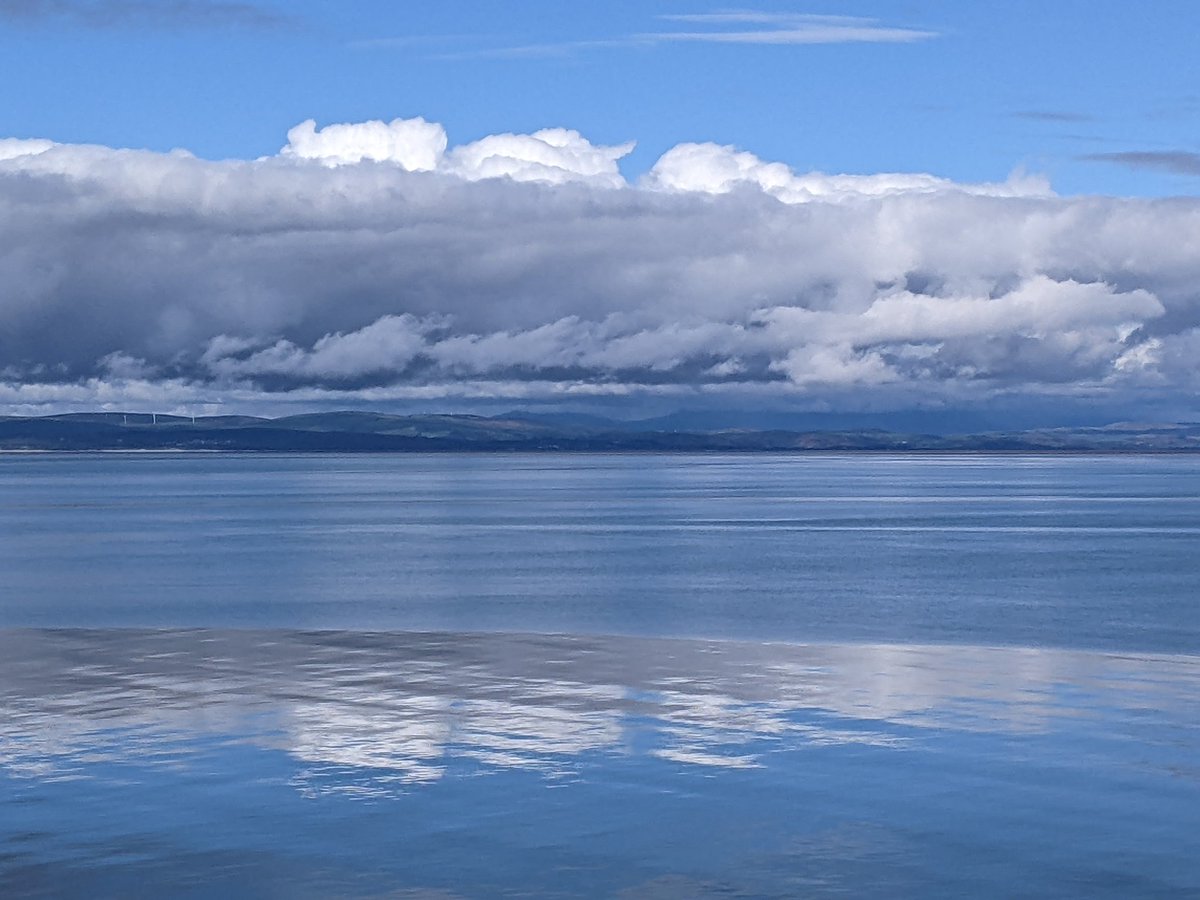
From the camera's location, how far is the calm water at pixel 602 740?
555 inches

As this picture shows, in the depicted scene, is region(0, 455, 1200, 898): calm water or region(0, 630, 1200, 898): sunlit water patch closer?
region(0, 630, 1200, 898): sunlit water patch

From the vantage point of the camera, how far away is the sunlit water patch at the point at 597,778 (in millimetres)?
13859

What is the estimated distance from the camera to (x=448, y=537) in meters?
79.3

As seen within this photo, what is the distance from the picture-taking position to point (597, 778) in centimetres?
1728

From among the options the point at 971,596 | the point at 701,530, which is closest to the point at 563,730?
the point at 971,596

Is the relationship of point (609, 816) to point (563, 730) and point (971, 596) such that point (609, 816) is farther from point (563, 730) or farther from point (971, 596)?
point (971, 596)

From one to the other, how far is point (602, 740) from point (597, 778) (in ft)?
6.87

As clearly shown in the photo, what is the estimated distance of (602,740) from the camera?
19.4m

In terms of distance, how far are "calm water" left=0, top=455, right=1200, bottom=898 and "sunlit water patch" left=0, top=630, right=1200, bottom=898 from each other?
2.2 inches

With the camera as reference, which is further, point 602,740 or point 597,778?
point 602,740

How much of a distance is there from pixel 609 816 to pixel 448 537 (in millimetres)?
64107

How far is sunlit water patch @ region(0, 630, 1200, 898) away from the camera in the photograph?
13859 millimetres

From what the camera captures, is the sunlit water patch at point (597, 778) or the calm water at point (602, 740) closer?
the sunlit water patch at point (597, 778)

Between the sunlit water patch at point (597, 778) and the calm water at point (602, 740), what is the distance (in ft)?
0.18
